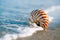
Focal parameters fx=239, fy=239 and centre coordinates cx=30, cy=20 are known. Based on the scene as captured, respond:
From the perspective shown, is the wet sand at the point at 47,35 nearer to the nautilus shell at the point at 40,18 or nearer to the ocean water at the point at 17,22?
the ocean water at the point at 17,22

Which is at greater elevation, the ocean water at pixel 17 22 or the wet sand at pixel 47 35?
the ocean water at pixel 17 22

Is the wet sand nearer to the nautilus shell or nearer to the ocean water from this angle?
the ocean water

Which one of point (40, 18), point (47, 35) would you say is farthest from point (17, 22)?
point (47, 35)

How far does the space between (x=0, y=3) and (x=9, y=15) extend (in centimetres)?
270

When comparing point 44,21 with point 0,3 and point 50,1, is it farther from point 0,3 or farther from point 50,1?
point 50,1

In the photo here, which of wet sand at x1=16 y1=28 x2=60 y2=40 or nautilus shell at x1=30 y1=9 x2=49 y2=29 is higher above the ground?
nautilus shell at x1=30 y1=9 x2=49 y2=29

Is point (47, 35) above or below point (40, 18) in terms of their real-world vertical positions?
below

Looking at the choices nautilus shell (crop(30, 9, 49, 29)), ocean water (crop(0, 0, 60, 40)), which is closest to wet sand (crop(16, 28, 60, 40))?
ocean water (crop(0, 0, 60, 40))

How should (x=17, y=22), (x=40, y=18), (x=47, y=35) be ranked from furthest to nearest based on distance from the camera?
(x=17, y=22)
(x=40, y=18)
(x=47, y=35)

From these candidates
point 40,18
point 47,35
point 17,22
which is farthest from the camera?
point 17,22

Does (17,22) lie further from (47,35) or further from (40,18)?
(47,35)

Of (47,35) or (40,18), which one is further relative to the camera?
(40,18)

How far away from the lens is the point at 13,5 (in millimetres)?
12195

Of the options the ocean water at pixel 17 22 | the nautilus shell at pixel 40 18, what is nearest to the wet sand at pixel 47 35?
the ocean water at pixel 17 22
